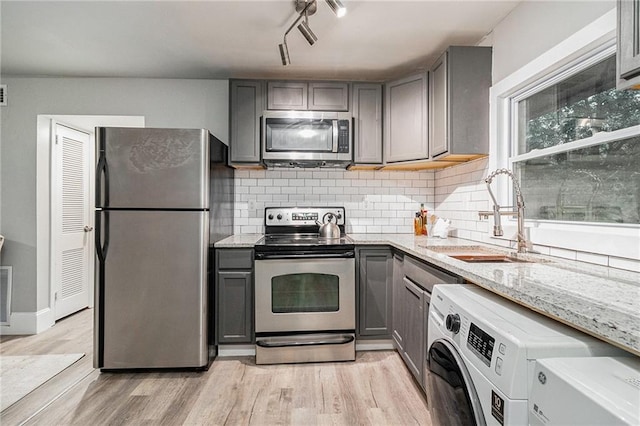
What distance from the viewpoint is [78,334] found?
312 cm

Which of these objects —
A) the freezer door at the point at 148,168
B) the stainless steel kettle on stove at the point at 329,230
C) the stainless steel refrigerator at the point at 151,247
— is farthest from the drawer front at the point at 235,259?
the stainless steel kettle on stove at the point at 329,230

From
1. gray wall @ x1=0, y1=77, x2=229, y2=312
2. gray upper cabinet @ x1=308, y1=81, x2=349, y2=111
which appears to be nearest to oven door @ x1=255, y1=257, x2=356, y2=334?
gray upper cabinet @ x1=308, y1=81, x2=349, y2=111

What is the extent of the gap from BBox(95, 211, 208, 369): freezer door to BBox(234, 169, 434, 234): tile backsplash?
90 centimetres

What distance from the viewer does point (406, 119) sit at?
287 cm

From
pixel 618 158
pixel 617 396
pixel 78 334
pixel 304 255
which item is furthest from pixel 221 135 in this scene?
pixel 617 396

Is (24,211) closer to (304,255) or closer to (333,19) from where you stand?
(304,255)

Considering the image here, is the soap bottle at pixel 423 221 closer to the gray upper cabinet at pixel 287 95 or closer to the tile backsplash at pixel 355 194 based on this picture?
the tile backsplash at pixel 355 194

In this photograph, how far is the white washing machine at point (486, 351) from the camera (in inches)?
33.3

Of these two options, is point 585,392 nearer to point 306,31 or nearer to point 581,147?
point 581,147

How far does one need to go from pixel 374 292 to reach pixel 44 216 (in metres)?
3.19

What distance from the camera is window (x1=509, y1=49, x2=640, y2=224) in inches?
57.5

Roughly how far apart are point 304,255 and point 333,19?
1.66 metres

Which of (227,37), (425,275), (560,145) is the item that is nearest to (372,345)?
(425,275)

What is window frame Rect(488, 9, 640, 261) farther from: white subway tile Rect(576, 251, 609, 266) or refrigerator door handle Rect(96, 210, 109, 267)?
refrigerator door handle Rect(96, 210, 109, 267)
